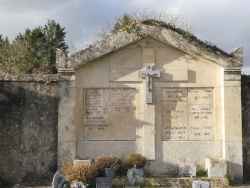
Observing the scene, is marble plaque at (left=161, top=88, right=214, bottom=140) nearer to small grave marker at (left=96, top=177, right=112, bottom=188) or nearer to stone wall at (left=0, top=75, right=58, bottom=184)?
small grave marker at (left=96, top=177, right=112, bottom=188)

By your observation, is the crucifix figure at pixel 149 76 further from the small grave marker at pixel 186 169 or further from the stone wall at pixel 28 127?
the stone wall at pixel 28 127

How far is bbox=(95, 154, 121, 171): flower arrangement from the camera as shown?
11.3m

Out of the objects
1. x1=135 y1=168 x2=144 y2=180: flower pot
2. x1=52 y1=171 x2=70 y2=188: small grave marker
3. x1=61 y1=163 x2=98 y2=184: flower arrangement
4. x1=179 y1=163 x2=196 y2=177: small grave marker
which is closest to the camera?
x1=52 y1=171 x2=70 y2=188: small grave marker

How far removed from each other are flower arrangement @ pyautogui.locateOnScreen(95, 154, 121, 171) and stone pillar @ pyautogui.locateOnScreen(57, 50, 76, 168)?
2.91ft

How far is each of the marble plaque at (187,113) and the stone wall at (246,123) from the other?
3.18 feet

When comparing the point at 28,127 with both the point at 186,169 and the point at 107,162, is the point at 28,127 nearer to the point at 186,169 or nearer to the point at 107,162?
the point at 107,162

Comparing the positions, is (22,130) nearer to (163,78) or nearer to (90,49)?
(90,49)

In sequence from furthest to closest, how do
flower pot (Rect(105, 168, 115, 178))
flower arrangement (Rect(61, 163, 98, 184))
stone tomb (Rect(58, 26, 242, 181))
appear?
stone tomb (Rect(58, 26, 242, 181)) → flower pot (Rect(105, 168, 115, 178)) → flower arrangement (Rect(61, 163, 98, 184))

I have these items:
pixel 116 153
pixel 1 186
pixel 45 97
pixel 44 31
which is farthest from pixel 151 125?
pixel 44 31

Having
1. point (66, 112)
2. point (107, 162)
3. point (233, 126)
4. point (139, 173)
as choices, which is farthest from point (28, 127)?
point (233, 126)

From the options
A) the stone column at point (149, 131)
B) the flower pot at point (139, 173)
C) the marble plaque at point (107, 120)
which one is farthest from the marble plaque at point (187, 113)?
the flower pot at point (139, 173)

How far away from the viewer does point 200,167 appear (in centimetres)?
1210

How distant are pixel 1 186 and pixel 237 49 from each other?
7.71 meters

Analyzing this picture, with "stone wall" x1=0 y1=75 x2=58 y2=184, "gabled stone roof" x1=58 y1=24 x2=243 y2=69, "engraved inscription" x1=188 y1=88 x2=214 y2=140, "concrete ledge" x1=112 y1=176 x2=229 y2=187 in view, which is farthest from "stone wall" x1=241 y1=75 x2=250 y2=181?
"stone wall" x1=0 y1=75 x2=58 y2=184
